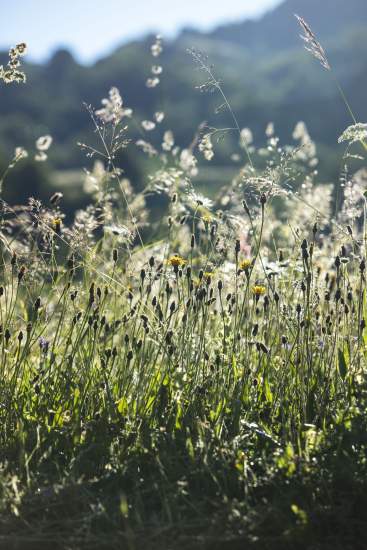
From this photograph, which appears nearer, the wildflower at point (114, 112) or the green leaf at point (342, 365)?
the green leaf at point (342, 365)

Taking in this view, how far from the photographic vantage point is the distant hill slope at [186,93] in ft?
231

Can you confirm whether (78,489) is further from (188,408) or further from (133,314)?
(133,314)

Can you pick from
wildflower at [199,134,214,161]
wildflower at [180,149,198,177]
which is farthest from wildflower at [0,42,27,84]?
wildflower at [180,149,198,177]

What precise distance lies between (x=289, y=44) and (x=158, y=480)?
5796 inches

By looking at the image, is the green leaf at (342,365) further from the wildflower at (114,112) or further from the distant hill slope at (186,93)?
the distant hill slope at (186,93)

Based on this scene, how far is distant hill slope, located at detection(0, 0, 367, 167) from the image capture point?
70375 millimetres

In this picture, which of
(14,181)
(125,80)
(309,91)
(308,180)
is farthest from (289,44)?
(308,180)

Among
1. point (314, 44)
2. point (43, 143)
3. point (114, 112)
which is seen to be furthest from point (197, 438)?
point (43, 143)

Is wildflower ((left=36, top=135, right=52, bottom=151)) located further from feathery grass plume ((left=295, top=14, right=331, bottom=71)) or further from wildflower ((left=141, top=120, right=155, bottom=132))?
feathery grass plume ((left=295, top=14, right=331, bottom=71))

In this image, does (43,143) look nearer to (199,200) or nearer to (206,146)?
(206,146)

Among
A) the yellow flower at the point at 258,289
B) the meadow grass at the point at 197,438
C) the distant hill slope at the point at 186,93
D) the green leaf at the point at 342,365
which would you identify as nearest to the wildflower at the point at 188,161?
the meadow grass at the point at 197,438

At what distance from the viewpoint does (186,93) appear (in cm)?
8675

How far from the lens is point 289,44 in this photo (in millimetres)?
139500

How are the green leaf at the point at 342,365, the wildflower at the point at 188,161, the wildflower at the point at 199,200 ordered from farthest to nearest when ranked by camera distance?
the wildflower at the point at 188,161, the wildflower at the point at 199,200, the green leaf at the point at 342,365
